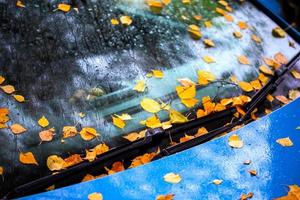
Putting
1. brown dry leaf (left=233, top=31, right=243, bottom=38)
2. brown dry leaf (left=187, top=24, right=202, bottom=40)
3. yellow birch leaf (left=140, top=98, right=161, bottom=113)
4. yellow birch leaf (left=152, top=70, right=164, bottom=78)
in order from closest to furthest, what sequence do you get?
1. yellow birch leaf (left=140, top=98, right=161, bottom=113)
2. yellow birch leaf (left=152, top=70, right=164, bottom=78)
3. brown dry leaf (left=187, top=24, right=202, bottom=40)
4. brown dry leaf (left=233, top=31, right=243, bottom=38)

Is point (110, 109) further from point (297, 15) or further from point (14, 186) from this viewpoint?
→ point (297, 15)

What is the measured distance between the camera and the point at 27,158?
1.81 metres

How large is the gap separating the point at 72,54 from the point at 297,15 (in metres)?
2.46

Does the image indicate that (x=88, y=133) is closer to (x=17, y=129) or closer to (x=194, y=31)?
(x=17, y=129)

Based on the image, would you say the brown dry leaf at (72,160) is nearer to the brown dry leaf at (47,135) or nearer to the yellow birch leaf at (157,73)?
the brown dry leaf at (47,135)

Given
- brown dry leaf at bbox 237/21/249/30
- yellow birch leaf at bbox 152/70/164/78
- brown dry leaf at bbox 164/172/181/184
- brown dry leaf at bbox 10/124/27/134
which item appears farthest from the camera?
brown dry leaf at bbox 237/21/249/30

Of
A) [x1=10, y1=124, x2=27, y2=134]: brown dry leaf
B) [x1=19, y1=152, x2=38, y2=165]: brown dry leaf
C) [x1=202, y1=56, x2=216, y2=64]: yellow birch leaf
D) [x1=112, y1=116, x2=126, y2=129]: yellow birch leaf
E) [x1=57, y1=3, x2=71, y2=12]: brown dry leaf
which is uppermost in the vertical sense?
[x1=202, y1=56, x2=216, y2=64]: yellow birch leaf

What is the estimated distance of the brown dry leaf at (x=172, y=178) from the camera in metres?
1.77

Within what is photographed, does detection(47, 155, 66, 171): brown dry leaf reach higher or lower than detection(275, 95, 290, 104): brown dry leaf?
lower

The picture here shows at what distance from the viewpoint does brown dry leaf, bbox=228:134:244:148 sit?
1.99m

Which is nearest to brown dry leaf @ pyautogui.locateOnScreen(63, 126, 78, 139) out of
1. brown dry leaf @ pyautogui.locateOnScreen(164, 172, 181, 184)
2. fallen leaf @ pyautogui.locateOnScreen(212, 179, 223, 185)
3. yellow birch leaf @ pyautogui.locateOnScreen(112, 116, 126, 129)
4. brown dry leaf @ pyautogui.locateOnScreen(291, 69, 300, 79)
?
yellow birch leaf @ pyautogui.locateOnScreen(112, 116, 126, 129)

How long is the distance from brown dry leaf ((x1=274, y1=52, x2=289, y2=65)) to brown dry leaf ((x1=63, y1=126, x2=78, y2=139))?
5.67 feet

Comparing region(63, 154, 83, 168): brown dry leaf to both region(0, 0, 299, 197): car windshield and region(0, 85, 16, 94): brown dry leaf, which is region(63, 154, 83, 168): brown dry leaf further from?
region(0, 85, 16, 94): brown dry leaf

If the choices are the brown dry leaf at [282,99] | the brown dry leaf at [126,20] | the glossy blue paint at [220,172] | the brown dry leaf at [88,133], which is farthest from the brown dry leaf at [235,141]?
the brown dry leaf at [126,20]
